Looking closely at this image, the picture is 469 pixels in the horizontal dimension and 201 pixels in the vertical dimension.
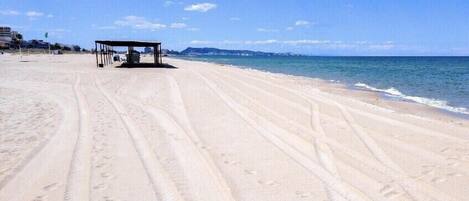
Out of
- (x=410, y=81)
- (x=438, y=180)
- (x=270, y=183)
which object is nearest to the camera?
(x=270, y=183)

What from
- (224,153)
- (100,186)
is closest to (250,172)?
(224,153)

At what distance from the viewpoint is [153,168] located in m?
4.97

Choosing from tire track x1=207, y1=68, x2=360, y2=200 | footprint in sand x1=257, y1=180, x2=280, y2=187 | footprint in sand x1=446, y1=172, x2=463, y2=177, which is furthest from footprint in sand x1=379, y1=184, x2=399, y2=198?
footprint in sand x1=257, y1=180, x2=280, y2=187

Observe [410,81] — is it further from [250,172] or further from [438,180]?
[250,172]

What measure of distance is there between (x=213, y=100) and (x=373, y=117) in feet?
13.4

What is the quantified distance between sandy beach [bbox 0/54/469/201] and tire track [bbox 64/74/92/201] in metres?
0.01

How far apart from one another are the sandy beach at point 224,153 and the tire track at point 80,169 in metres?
0.01

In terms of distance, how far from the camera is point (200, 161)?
17.3 ft

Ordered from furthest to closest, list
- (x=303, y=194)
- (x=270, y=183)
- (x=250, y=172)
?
(x=250, y=172)
(x=270, y=183)
(x=303, y=194)

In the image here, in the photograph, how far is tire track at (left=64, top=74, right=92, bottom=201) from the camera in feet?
13.5

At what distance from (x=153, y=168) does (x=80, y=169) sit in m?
0.80

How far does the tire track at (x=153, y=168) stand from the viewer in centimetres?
414

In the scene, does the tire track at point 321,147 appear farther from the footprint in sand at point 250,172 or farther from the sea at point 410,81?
the sea at point 410,81

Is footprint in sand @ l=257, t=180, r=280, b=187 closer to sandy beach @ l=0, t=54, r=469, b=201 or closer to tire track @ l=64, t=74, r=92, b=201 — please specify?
sandy beach @ l=0, t=54, r=469, b=201
